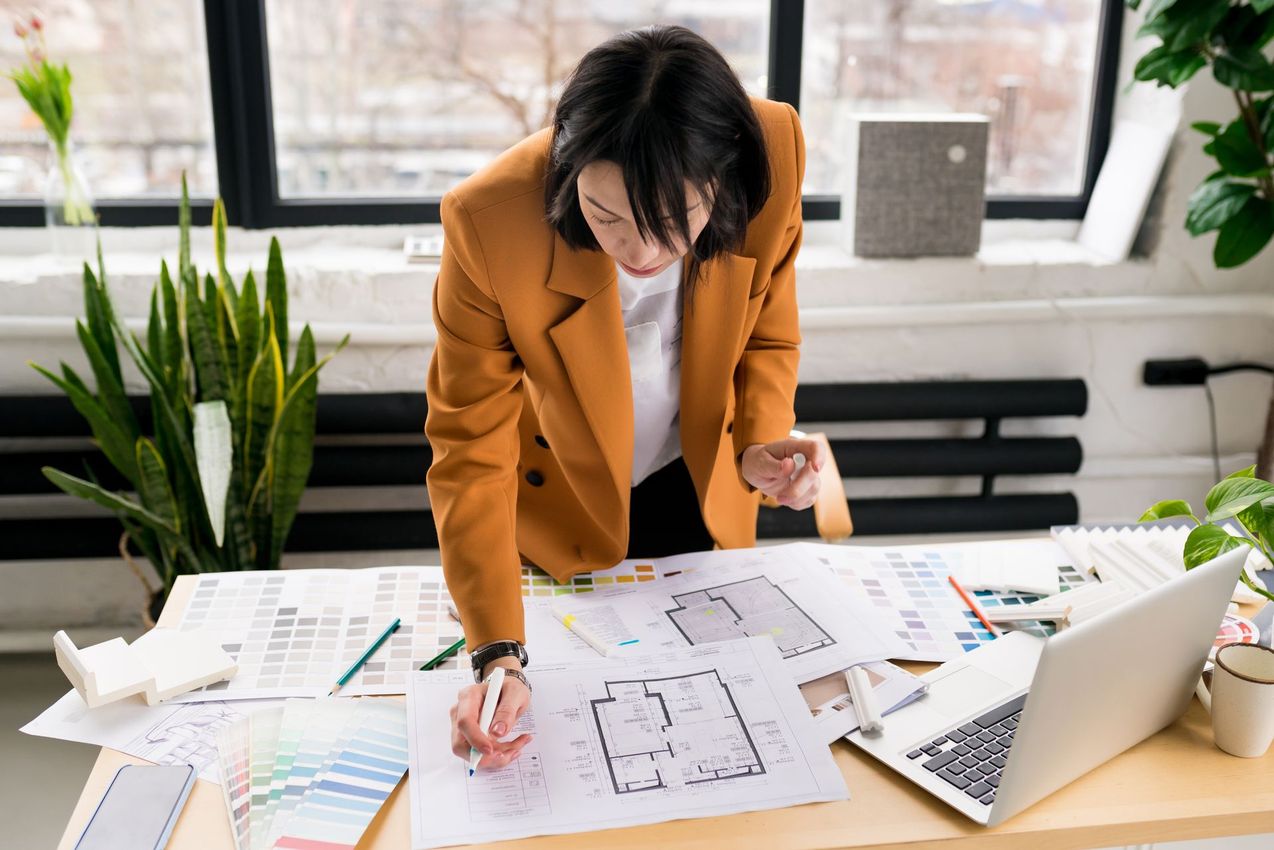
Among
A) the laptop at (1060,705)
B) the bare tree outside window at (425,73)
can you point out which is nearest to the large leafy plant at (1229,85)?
the bare tree outside window at (425,73)

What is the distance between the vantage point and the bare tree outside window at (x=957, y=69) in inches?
111

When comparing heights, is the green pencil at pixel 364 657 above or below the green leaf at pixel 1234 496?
below

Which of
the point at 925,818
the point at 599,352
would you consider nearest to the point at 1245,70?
the point at 599,352

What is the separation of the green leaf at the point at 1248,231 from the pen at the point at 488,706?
193cm

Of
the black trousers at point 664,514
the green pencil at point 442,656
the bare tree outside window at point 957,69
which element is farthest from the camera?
the bare tree outside window at point 957,69

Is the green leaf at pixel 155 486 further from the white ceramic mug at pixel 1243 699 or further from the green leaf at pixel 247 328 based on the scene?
the white ceramic mug at pixel 1243 699

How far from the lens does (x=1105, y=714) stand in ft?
3.64

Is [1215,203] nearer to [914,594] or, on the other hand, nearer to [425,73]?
[914,594]

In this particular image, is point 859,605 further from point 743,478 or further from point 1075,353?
point 1075,353

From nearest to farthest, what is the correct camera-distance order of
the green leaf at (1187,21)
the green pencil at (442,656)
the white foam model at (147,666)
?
the white foam model at (147,666) < the green pencil at (442,656) < the green leaf at (1187,21)

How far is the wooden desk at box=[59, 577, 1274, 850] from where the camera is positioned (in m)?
1.06

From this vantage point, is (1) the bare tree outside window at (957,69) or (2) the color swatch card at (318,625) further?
(1) the bare tree outside window at (957,69)

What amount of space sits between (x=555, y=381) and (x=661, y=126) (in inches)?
17.2

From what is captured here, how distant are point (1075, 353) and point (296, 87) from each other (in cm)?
205
